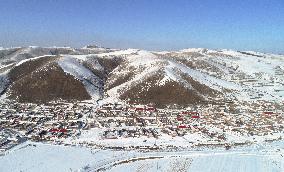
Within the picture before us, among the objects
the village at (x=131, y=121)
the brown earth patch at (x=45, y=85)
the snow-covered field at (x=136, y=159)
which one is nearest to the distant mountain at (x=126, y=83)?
the brown earth patch at (x=45, y=85)

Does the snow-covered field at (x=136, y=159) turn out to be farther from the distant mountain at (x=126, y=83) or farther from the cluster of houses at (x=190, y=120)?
the distant mountain at (x=126, y=83)

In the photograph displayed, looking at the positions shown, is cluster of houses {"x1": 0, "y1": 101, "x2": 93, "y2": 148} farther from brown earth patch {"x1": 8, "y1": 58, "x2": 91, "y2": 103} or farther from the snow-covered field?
the snow-covered field

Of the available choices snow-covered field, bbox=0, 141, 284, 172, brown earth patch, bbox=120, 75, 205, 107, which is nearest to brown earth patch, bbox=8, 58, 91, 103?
brown earth patch, bbox=120, 75, 205, 107

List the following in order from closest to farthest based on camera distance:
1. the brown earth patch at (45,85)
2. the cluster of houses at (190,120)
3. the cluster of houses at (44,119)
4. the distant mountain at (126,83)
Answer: the cluster of houses at (44,119), the cluster of houses at (190,120), the brown earth patch at (45,85), the distant mountain at (126,83)

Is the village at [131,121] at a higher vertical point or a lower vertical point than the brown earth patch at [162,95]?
lower

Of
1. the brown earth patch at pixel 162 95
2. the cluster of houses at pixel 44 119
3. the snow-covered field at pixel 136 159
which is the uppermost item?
the brown earth patch at pixel 162 95

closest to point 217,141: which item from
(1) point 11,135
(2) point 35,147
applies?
(2) point 35,147
